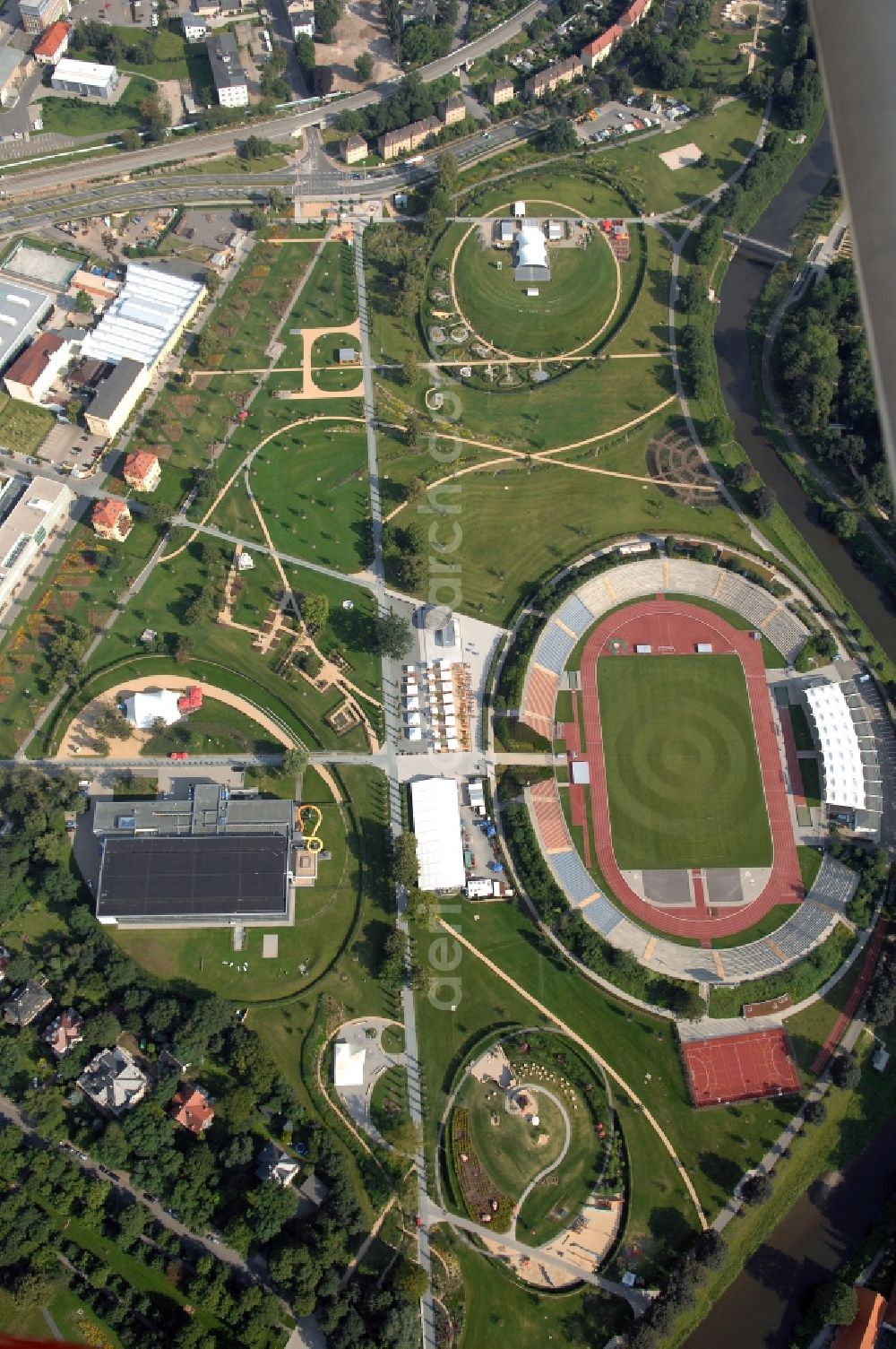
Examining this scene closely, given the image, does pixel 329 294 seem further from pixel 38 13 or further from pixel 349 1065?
pixel 349 1065

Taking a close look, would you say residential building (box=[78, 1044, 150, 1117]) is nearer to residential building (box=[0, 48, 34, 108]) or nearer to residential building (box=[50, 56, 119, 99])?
residential building (box=[50, 56, 119, 99])

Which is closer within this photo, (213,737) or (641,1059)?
(641,1059)

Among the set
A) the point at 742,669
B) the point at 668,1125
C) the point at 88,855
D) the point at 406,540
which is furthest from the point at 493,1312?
the point at 406,540

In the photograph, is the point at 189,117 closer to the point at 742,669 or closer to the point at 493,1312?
the point at 742,669

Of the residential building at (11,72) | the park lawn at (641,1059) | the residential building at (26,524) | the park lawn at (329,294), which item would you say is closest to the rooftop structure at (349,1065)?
the park lawn at (641,1059)

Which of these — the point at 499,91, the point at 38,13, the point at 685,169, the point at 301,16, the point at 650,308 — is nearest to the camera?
the point at 650,308

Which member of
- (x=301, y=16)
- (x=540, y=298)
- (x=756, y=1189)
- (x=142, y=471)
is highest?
(x=301, y=16)

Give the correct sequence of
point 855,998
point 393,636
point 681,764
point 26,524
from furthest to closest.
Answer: point 26,524
point 681,764
point 393,636
point 855,998

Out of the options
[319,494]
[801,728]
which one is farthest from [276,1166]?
[319,494]
